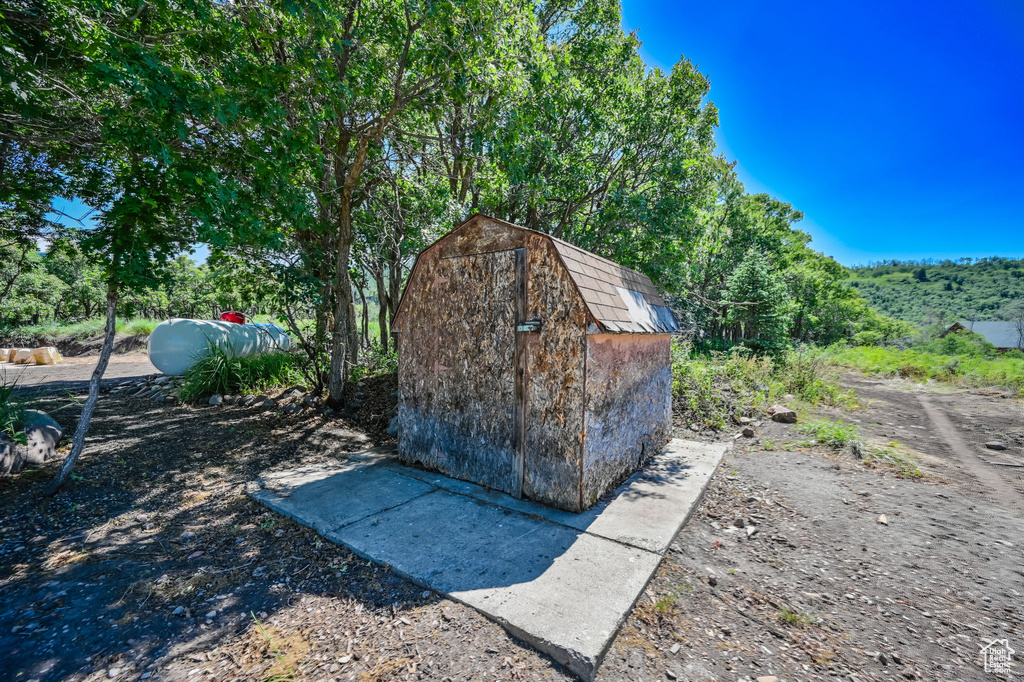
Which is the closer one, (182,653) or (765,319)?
(182,653)

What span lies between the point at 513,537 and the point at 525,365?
166 centimetres

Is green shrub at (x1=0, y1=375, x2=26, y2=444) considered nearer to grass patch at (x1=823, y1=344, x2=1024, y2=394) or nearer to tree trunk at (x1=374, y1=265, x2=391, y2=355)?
tree trunk at (x1=374, y1=265, x2=391, y2=355)

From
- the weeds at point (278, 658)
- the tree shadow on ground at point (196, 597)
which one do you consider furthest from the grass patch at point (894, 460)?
the weeds at point (278, 658)

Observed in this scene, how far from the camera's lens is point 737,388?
9.52m

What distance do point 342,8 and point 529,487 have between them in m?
7.49

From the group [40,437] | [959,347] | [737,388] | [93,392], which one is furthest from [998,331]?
[40,437]

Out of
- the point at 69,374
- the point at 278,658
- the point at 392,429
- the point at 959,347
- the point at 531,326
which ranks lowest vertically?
the point at 278,658

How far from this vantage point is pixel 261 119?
453 cm

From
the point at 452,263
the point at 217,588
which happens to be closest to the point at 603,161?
the point at 452,263

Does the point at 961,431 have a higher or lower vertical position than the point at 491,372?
lower

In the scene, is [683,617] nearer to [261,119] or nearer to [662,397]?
[662,397]

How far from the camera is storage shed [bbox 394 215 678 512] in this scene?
12.7 ft

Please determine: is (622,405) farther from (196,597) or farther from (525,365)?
(196,597)
